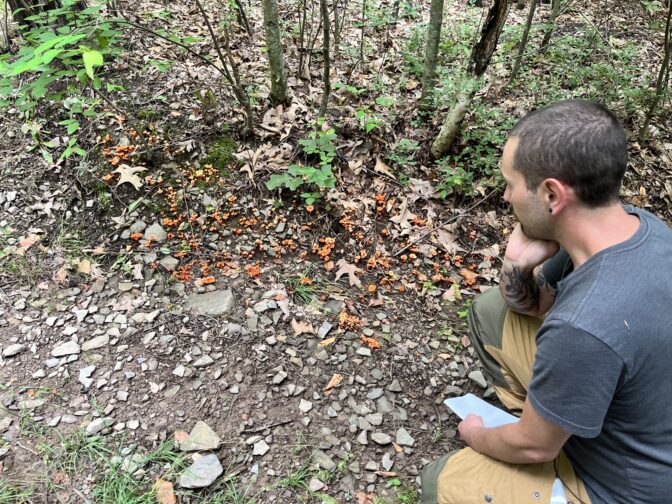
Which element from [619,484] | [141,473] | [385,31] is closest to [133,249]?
[141,473]

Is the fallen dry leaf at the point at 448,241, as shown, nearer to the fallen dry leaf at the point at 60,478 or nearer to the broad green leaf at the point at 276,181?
the broad green leaf at the point at 276,181

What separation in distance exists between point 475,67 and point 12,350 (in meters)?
4.87

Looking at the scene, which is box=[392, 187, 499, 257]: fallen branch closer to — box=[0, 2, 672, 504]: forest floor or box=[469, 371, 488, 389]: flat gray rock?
box=[0, 2, 672, 504]: forest floor

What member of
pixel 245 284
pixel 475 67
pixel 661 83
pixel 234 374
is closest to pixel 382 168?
pixel 475 67

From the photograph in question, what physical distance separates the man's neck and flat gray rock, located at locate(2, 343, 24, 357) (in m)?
3.80

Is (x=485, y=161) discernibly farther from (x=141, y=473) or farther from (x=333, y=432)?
(x=141, y=473)

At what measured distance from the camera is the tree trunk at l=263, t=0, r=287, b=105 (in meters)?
4.46

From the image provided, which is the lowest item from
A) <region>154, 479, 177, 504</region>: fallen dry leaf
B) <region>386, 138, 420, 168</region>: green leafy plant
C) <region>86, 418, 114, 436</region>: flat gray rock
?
<region>154, 479, 177, 504</region>: fallen dry leaf

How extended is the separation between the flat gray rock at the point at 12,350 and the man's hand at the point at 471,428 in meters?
3.25

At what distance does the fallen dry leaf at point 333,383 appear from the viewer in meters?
3.32

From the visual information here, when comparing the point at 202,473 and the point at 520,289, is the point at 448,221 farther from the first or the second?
the point at 202,473

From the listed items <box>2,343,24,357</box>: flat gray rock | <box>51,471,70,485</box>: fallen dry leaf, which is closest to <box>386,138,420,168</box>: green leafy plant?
<box>2,343,24,357</box>: flat gray rock

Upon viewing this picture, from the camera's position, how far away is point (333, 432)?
10.1 ft

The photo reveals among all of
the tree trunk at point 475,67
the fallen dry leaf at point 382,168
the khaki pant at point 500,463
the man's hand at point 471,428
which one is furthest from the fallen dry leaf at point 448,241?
the man's hand at point 471,428
